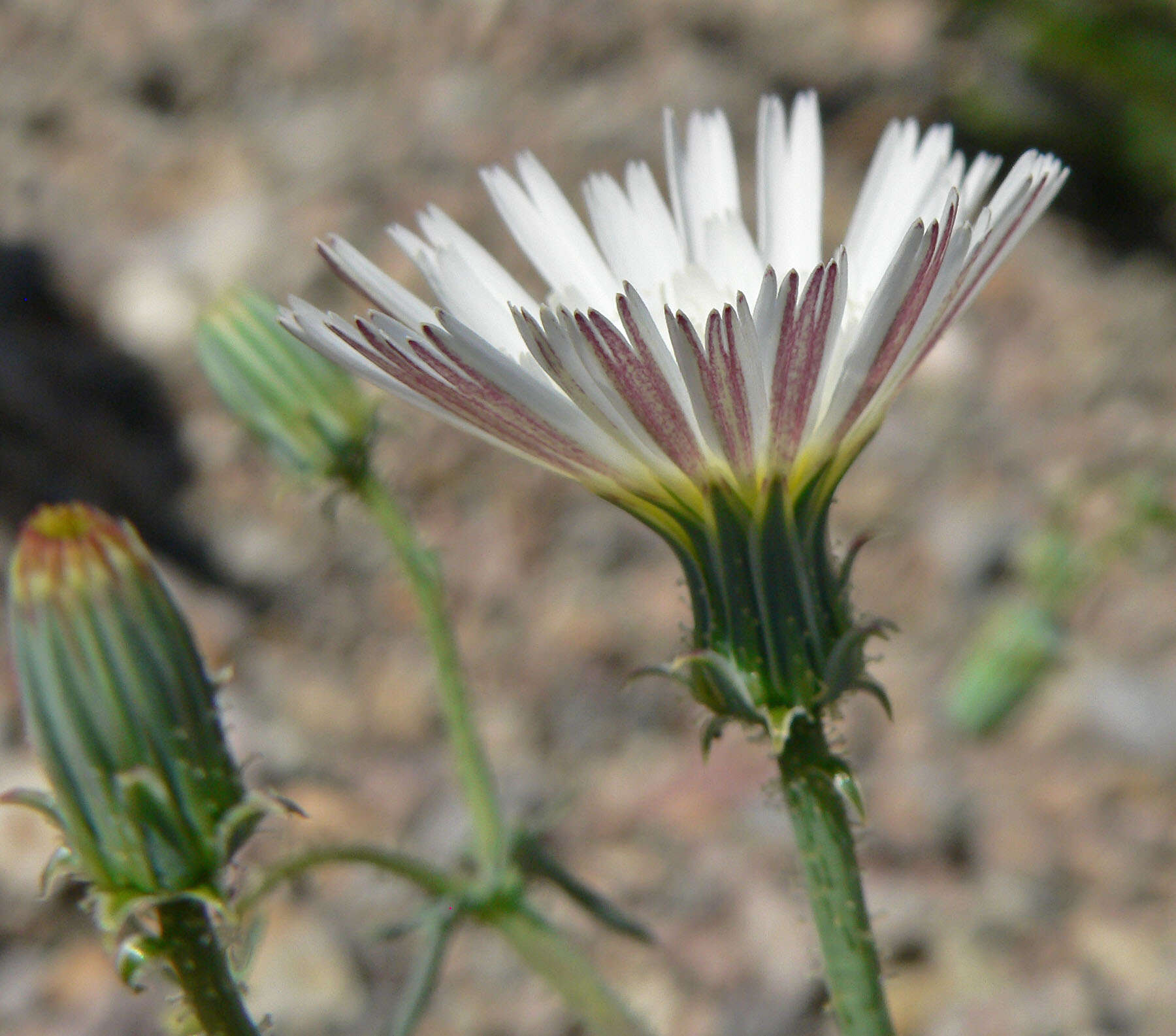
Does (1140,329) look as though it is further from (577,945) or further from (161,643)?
(161,643)

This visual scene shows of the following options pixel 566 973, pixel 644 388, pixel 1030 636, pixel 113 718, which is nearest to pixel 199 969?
pixel 113 718

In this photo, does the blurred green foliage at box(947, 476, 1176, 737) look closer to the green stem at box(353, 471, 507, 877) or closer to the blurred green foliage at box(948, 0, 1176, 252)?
the blurred green foliage at box(948, 0, 1176, 252)

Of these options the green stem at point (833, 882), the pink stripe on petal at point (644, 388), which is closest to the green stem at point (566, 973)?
the green stem at point (833, 882)

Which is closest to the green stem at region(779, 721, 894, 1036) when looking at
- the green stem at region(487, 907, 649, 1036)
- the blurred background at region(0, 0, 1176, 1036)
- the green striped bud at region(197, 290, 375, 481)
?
the green stem at region(487, 907, 649, 1036)

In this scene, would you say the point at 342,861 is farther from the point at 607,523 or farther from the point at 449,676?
the point at 607,523

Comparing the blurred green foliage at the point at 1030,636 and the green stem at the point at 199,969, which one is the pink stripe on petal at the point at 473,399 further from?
the blurred green foliage at the point at 1030,636

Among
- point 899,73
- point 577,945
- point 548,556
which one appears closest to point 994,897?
point 577,945
